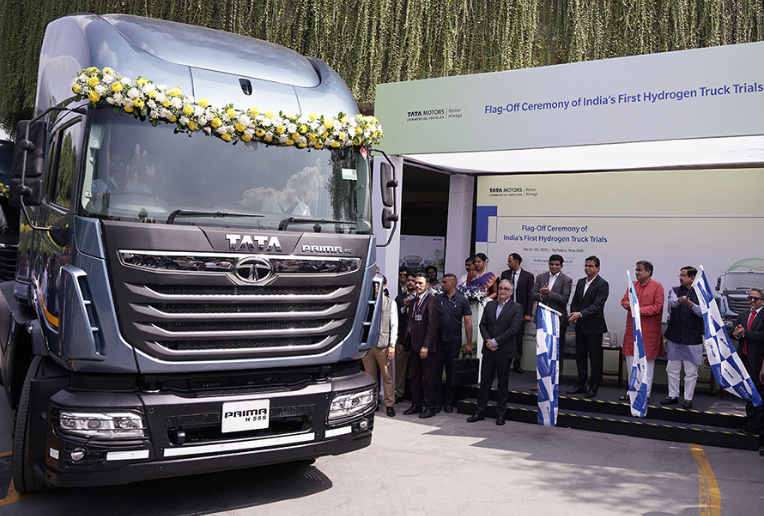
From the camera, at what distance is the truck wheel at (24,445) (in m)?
5.35

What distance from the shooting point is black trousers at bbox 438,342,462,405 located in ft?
32.2

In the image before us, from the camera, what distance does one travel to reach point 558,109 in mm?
8773

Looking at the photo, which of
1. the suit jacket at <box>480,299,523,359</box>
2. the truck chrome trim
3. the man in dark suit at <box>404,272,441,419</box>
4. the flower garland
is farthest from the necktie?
the truck chrome trim

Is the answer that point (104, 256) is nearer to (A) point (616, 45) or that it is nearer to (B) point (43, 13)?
(A) point (616, 45)

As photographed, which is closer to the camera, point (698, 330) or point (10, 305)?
point (10, 305)

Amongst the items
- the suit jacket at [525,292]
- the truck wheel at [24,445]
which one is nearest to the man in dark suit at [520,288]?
the suit jacket at [525,292]

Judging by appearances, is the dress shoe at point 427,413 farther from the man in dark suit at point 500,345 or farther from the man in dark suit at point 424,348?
the man in dark suit at point 500,345

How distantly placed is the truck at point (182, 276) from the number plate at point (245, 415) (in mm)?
11

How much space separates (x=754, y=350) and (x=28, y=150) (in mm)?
7915

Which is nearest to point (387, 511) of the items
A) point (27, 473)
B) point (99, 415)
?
point (99, 415)

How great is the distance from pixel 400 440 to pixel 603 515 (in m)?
2.95

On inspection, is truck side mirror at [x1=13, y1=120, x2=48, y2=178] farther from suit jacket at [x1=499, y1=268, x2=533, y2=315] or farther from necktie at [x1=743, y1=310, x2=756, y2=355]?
suit jacket at [x1=499, y1=268, x2=533, y2=315]

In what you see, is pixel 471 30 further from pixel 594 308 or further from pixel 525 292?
pixel 594 308

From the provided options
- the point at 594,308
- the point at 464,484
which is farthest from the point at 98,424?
the point at 594,308
